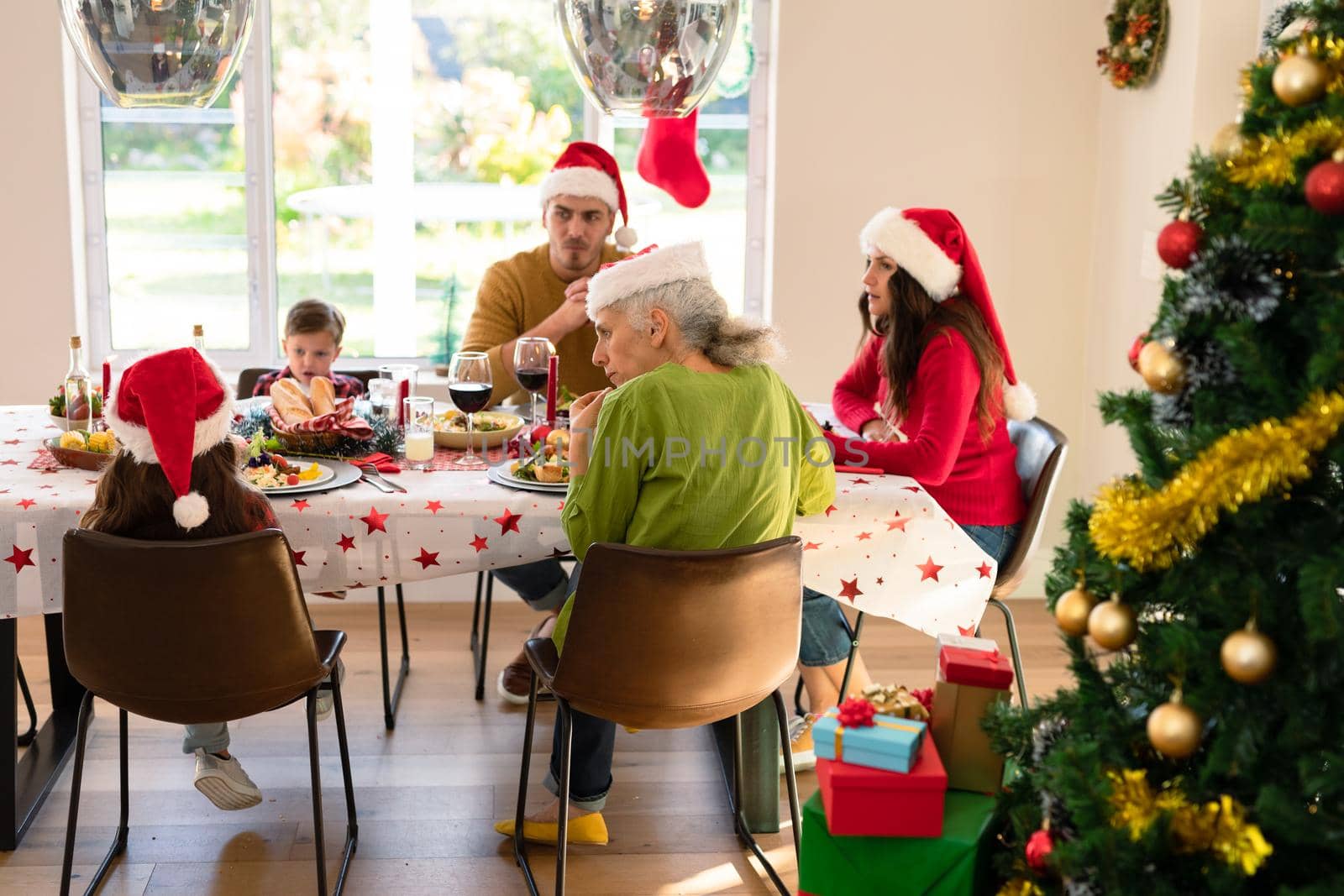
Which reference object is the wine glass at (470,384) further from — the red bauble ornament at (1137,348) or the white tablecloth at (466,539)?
the red bauble ornament at (1137,348)

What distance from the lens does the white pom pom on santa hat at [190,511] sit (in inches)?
78.7

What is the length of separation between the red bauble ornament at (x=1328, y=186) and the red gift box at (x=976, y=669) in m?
0.71

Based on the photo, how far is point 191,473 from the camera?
2049 millimetres

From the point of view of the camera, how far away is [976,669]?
5.28 feet

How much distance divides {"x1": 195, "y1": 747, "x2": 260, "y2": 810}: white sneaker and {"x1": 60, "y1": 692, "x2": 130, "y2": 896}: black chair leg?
0.14 metres

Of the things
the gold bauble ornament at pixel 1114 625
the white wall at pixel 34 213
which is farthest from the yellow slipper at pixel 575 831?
the white wall at pixel 34 213

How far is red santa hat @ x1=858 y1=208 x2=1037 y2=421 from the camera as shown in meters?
2.76

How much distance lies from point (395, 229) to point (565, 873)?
2.43 m

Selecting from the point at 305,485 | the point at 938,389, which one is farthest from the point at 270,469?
the point at 938,389

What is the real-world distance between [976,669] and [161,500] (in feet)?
4.19

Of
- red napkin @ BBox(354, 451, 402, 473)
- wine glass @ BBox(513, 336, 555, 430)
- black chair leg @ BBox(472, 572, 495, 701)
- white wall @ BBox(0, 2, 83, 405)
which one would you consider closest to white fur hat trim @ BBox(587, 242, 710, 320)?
wine glass @ BBox(513, 336, 555, 430)

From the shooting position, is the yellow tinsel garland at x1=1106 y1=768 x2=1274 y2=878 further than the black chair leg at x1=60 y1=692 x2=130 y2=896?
No

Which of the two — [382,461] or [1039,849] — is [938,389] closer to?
[382,461]

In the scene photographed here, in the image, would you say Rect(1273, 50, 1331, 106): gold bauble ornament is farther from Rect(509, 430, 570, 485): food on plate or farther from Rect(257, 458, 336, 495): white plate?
Rect(257, 458, 336, 495): white plate
